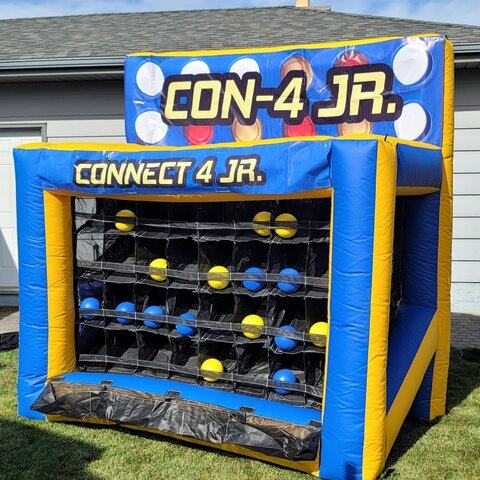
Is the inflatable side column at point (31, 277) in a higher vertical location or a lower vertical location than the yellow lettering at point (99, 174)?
lower

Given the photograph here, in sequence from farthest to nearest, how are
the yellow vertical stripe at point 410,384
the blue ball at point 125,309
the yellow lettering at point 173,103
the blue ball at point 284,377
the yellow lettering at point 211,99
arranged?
the yellow lettering at point 173,103
the yellow lettering at point 211,99
the blue ball at point 125,309
the blue ball at point 284,377
the yellow vertical stripe at point 410,384

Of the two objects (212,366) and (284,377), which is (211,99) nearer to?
(212,366)

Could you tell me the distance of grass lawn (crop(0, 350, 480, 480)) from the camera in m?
3.92

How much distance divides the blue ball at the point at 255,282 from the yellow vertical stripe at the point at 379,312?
820 mm

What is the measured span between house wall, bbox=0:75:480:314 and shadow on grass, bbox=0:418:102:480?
16.6 ft

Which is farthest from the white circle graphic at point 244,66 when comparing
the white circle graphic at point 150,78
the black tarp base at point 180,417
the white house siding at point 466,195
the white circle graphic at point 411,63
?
the white house siding at point 466,195

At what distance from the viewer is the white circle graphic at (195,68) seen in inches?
205

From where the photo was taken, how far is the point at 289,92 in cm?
503

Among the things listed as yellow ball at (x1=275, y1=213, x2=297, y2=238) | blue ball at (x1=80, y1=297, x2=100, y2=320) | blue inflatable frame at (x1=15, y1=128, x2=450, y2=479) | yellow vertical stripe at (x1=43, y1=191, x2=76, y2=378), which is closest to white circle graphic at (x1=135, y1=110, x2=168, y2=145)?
blue inflatable frame at (x1=15, y1=128, x2=450, y2=479)

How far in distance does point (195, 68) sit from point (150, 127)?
658 mm

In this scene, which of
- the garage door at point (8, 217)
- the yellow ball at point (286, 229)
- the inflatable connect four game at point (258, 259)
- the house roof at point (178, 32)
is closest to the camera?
the inflatable connect four game at point (258, 259)

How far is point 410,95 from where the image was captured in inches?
185

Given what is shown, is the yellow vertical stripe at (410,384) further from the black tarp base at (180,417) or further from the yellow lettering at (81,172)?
the yellow lettering at (81,172)

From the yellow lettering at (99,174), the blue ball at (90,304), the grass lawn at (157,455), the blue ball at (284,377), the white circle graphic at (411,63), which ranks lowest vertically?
the grass lawn at (157,455)
